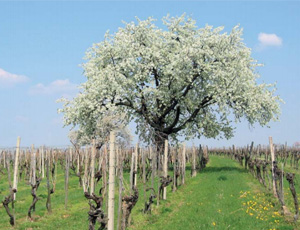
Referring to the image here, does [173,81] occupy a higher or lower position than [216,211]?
higher

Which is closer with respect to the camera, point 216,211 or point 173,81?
point 216,211

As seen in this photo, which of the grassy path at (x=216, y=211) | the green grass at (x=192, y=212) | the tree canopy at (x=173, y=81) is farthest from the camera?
the tree canopy at (x=173, y=81)

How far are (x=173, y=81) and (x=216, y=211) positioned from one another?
1954 centimetres

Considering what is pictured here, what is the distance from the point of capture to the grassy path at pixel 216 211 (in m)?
12.8

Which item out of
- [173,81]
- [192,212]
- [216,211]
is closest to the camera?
[216,211]

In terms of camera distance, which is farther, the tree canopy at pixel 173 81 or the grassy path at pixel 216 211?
the tree canopy at pixel 173 81

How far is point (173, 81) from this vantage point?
3306cm

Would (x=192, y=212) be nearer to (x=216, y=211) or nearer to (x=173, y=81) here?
(x=216, y=211)

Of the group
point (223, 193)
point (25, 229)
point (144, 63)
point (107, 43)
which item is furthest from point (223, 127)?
point (25, 229)

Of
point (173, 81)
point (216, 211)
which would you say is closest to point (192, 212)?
point (216, 211)

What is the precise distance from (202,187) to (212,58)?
1471cm

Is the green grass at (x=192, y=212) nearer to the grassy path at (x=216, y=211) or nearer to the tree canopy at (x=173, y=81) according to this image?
the grassy path at (x=216, y=211)

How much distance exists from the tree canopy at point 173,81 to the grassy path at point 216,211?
42.1 feet

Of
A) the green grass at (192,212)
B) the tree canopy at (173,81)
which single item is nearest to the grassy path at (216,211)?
the green grass at (192,212)
